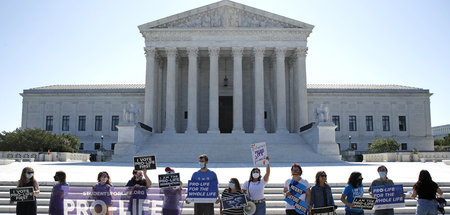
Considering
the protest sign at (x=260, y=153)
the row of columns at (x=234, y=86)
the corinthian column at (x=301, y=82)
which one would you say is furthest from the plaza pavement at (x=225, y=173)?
the corinthian column at (x=301, y=82)

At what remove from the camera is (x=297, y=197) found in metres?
9.16

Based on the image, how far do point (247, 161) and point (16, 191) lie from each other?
93.2 ft

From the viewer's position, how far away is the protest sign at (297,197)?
9.09 m

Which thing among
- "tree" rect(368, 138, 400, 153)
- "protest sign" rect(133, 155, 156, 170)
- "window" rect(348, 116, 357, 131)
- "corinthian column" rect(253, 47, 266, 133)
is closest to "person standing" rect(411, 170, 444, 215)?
"protest sign" rect(133, 155, 156, 170)

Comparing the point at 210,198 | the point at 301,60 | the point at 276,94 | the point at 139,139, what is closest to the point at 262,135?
the point at 276,94

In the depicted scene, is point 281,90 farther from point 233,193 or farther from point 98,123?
point 233,193

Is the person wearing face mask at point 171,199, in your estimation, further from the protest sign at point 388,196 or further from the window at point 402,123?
the window at point 402,123

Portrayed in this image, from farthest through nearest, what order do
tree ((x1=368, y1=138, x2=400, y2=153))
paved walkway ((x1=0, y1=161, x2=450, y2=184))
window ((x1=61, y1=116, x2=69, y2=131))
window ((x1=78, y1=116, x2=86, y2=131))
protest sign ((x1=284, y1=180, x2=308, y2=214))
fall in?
window ((x1=61, y1=116, x2=69, y2=131))
window ((x1=78, y1=116, x2=86, y2=131))
tree ((x1=368, y1=138, x2=400, y2=153))
paved walkway ((x1=0, y1=161, x2=450, y2=184))
protest sign ((x1=284, y1=180, x2=308, y2=214))

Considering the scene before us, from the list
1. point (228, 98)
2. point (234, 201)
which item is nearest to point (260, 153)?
point (234, 201)

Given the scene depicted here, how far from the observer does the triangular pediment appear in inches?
1861

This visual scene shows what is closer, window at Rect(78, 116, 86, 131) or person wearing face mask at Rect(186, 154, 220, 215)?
person wearing face mask at Rect(186, 154, 220, 215)

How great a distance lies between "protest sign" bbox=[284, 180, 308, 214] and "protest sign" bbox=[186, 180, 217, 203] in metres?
1.73

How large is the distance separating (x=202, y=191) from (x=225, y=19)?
39811 millimetres

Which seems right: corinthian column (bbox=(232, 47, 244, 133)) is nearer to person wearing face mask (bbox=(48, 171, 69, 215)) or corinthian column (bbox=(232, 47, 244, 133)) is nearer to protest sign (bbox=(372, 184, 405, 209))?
protest sign (bbox=(372, 184, 405, 209))
